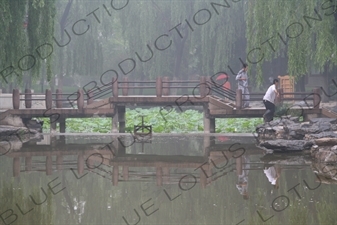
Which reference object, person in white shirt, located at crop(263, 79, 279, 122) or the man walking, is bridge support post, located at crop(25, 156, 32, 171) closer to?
person in white shirt, located at crop(263, 79, 279, 122)

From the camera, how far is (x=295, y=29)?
16.3m

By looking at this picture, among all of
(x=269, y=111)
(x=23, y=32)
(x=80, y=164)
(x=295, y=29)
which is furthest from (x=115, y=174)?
(x=269, y=111)

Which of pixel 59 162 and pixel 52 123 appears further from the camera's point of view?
pixel 52 123

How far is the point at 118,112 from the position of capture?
20969mm

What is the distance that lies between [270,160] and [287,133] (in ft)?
11.6

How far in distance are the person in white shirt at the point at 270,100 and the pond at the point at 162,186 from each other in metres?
3.01

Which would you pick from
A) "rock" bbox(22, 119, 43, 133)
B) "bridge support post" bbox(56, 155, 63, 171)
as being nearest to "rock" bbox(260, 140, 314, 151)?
"bridge support post" bbox(56, 155, 63, 171)

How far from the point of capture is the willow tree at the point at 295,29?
50.7ft

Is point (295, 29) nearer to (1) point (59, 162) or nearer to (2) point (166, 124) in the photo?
(2) point (166, 124)

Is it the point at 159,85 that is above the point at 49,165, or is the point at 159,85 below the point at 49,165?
above

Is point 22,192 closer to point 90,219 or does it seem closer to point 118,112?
point 90,219

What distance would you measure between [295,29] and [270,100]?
2315mm

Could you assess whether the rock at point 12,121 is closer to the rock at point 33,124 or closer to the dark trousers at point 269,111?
the rock at point 33,124

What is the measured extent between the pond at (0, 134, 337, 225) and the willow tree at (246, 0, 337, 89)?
9.66 feet
